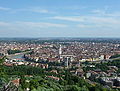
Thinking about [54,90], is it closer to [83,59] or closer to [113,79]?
[113,79]

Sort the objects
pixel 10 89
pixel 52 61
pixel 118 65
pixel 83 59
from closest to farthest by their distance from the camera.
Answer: pixel 10 89, pixel 118 65, pixel 52 61, pixel 83 59

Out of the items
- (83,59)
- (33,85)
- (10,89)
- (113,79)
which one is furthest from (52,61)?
(10,89)

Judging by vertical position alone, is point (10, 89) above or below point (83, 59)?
above

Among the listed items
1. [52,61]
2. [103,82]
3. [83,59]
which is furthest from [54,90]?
[83,59]

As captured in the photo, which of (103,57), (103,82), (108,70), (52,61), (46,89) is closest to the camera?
(46,89)

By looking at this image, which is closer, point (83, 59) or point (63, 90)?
point (63, 90)

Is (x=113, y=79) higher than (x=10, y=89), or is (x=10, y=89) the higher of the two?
(x=10, y=89)

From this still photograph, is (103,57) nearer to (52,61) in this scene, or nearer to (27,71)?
(52,61)

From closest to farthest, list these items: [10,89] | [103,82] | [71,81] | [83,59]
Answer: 1. [10,89]
2. [71,81]
3. [103,82]
4. [83,59]

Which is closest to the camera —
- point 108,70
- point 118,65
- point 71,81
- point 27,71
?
point 71,81
